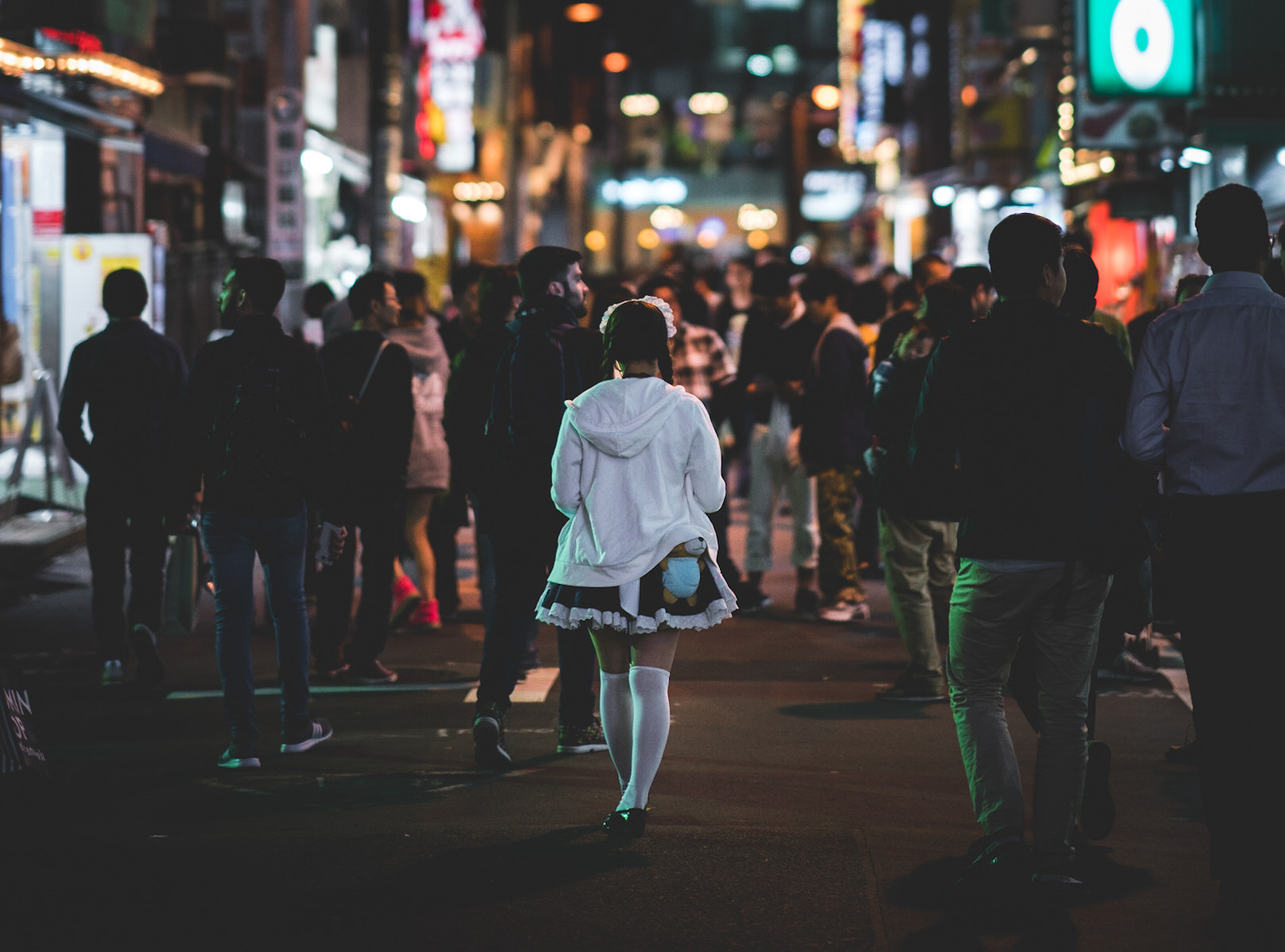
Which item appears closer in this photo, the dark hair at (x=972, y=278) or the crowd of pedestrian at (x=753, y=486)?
the crowd of pedestrian at (x=753, y=486)

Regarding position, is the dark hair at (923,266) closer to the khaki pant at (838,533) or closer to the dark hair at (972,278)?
the khaki pant at (838,533)

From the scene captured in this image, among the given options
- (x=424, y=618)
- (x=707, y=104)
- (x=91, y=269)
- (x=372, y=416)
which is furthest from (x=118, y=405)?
(x=707, y=104)

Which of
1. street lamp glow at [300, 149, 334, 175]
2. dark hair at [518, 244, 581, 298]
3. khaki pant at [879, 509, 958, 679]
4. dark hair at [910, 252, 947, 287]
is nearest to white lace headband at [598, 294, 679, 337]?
dark hair at [518, 244, 581, 298]

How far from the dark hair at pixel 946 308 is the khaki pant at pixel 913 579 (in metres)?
1.10

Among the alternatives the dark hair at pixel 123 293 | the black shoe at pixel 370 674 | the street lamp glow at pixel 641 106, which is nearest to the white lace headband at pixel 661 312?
the black shoe at pixel 370 674

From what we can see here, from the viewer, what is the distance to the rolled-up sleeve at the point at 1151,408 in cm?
480

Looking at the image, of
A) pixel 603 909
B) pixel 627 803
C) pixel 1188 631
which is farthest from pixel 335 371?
pixel 1188 631

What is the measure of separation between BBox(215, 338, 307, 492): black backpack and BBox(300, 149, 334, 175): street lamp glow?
17.0m

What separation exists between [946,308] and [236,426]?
129 inches

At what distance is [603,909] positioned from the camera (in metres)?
4.95

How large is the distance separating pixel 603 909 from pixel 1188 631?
1.96m

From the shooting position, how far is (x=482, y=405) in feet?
24.8

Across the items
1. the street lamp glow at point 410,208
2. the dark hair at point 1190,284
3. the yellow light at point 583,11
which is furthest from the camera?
the yellow light at point 583,11

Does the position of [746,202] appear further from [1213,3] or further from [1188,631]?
[1188,631]
